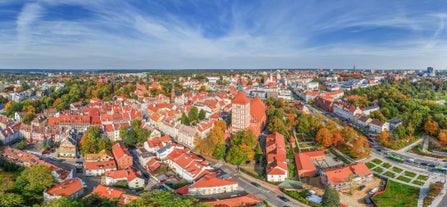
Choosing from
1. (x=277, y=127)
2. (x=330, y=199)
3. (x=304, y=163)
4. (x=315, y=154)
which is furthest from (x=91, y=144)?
(x=330, y=199)

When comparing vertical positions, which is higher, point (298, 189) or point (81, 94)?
point (81, 94)

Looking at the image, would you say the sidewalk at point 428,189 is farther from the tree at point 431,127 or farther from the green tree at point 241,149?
the green tree at point 241,149

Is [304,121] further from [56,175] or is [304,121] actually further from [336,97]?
[336,97]

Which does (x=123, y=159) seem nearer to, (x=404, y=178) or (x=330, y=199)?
(x=330, y=199)

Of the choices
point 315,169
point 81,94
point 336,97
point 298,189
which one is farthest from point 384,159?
point 81,94

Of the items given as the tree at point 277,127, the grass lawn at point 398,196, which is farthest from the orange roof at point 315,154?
the grass lawn at point 398,196
